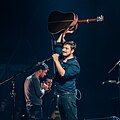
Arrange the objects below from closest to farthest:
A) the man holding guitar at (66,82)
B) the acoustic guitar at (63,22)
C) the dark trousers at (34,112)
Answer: the man holding guitar at (66,82) < the acoustic guitar at (63,22) < the dark trousers at (34,112)

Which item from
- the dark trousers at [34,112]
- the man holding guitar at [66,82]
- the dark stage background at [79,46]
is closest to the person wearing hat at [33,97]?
the dark trousers at [34,112]

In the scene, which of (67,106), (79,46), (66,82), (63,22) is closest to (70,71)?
(66,82)

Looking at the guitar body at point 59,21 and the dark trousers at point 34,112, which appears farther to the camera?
the dark trousers at point 34,112

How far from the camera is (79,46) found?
1414 cm

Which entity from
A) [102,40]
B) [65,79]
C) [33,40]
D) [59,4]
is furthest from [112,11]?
[65,79]

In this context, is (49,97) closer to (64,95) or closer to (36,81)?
(36,81)

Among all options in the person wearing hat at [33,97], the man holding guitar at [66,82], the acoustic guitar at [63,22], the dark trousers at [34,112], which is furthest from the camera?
the person wearing hat at [33,97]

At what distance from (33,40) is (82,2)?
2.44m

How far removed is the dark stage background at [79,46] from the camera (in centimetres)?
1346

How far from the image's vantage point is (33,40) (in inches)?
585

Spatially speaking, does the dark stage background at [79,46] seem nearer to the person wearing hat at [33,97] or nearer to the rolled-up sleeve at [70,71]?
the person wearing hat at [33,97]

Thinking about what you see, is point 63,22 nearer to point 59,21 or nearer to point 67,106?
point 59,21

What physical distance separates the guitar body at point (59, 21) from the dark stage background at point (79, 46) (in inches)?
185

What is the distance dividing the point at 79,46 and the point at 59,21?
6.01 meters
